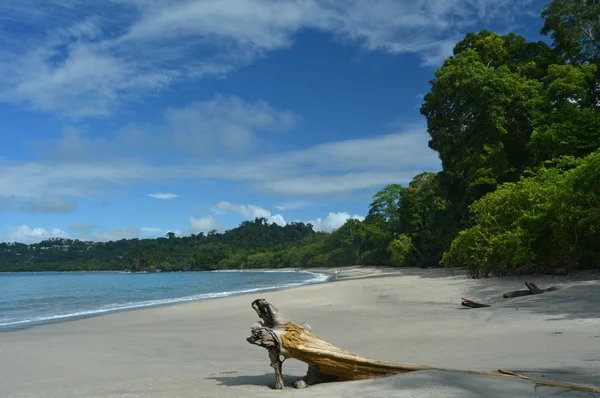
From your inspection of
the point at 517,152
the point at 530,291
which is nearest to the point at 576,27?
the point at 517,152

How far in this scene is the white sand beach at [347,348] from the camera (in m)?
5.21

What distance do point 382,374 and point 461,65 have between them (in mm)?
31191

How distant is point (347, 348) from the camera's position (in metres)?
8.75

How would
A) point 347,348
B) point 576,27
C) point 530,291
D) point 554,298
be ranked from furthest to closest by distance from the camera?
point 576,27, point 530,291, point 554,298, point 347,348

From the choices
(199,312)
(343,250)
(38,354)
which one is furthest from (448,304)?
(343,250)

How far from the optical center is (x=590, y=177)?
15547 mm

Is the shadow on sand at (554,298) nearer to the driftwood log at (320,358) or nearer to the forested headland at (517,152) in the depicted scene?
the forested headland at (517,152)

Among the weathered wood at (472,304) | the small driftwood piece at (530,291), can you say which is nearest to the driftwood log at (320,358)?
the weathered wood at (472,304)

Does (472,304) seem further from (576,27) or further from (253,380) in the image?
(576,27)

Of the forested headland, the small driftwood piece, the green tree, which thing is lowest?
the small driftwood piece

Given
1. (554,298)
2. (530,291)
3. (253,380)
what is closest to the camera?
(253,380)

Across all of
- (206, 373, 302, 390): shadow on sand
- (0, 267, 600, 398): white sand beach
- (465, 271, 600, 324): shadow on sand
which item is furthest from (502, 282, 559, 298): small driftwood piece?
(206, 373, 302, 390): shadow on sand

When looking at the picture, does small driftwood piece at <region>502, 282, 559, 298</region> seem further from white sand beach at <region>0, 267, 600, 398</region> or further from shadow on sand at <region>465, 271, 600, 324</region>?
white sand beach at <region>0, 267, 600, 398</region>

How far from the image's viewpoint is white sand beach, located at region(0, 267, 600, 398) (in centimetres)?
521
